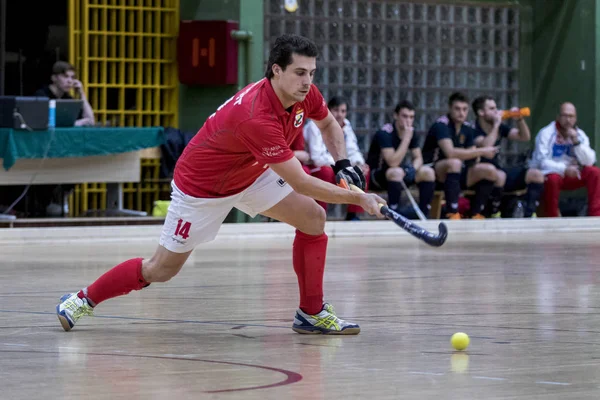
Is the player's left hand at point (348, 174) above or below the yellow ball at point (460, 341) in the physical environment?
above

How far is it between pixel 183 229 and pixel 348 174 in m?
0.86

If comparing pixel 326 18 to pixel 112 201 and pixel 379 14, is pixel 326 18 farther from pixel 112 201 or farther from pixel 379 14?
pixel 112 201

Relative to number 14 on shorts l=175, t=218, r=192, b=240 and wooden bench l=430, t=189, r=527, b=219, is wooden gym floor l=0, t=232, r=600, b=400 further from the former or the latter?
wooden bench l=430, t=189, r=527, b=219

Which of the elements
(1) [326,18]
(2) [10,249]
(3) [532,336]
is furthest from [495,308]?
(1) [326,18]

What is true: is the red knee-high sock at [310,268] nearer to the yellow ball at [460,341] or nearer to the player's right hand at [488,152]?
the yellow ball at [460,341]

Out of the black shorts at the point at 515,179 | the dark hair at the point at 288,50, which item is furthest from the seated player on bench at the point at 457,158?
the dark hair at the point at 288,50

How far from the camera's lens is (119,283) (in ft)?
20.5

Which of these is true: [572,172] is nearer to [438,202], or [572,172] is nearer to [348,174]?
[438,202]

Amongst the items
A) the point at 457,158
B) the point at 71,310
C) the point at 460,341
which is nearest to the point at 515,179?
the point at 457,158

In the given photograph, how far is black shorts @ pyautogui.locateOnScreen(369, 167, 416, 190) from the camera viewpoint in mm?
14898

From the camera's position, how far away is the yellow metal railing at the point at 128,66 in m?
15.9

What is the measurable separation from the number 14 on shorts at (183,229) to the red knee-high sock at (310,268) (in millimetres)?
562

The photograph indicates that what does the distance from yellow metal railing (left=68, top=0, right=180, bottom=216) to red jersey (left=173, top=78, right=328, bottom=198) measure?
9682 millimetres

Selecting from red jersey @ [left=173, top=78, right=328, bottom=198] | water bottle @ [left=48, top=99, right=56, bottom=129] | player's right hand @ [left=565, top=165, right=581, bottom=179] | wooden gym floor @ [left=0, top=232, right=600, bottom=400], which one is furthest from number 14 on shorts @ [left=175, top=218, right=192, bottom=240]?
player's right hand @ [left=565, top=165, right=581, bottom=179]
